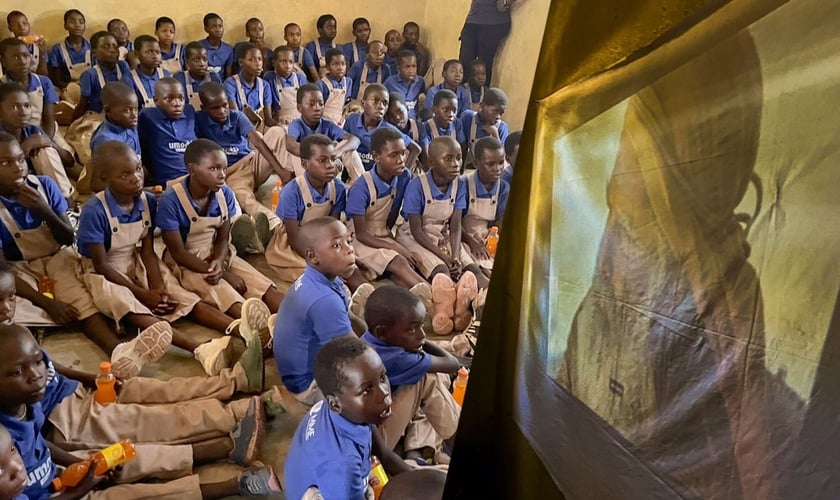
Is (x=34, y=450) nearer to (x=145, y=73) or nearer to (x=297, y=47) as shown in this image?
(x=145, y=73)

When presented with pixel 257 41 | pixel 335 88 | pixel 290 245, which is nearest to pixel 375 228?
pixel 290 245

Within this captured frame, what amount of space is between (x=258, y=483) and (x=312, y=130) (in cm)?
224

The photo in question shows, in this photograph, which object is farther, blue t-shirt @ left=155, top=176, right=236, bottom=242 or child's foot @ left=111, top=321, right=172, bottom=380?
blue t-shirt @ left=155, top=176, right=236, bottom=242

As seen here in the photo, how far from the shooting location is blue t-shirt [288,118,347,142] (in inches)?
133

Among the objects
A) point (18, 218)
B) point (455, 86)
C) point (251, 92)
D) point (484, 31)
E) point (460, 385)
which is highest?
point (484, 31)

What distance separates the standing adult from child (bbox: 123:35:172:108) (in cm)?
210

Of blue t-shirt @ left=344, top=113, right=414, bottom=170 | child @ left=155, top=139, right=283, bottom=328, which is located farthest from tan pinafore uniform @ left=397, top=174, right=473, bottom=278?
blue t-shirt @ left=344, top=113, right=414, bottom=170

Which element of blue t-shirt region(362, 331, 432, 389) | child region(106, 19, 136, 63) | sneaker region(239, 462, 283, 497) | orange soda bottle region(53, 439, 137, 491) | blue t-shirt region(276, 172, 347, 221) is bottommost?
sneaker region(239, 462, 283, 497)

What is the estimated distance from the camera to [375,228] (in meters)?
2.80

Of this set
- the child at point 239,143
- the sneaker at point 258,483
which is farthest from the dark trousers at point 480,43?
the sneaker at point 258,483

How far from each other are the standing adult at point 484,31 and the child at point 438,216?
2.20 m

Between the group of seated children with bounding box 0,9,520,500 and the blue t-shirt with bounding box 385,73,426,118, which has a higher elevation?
the blue t-shirt with bounding box 385,73,426,118

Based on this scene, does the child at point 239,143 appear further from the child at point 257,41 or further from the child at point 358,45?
the child at point 358,45

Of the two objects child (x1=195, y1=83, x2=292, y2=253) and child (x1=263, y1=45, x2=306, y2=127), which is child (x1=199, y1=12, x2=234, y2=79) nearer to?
child (x1=263, y1=45, x2=306, y2=127)
